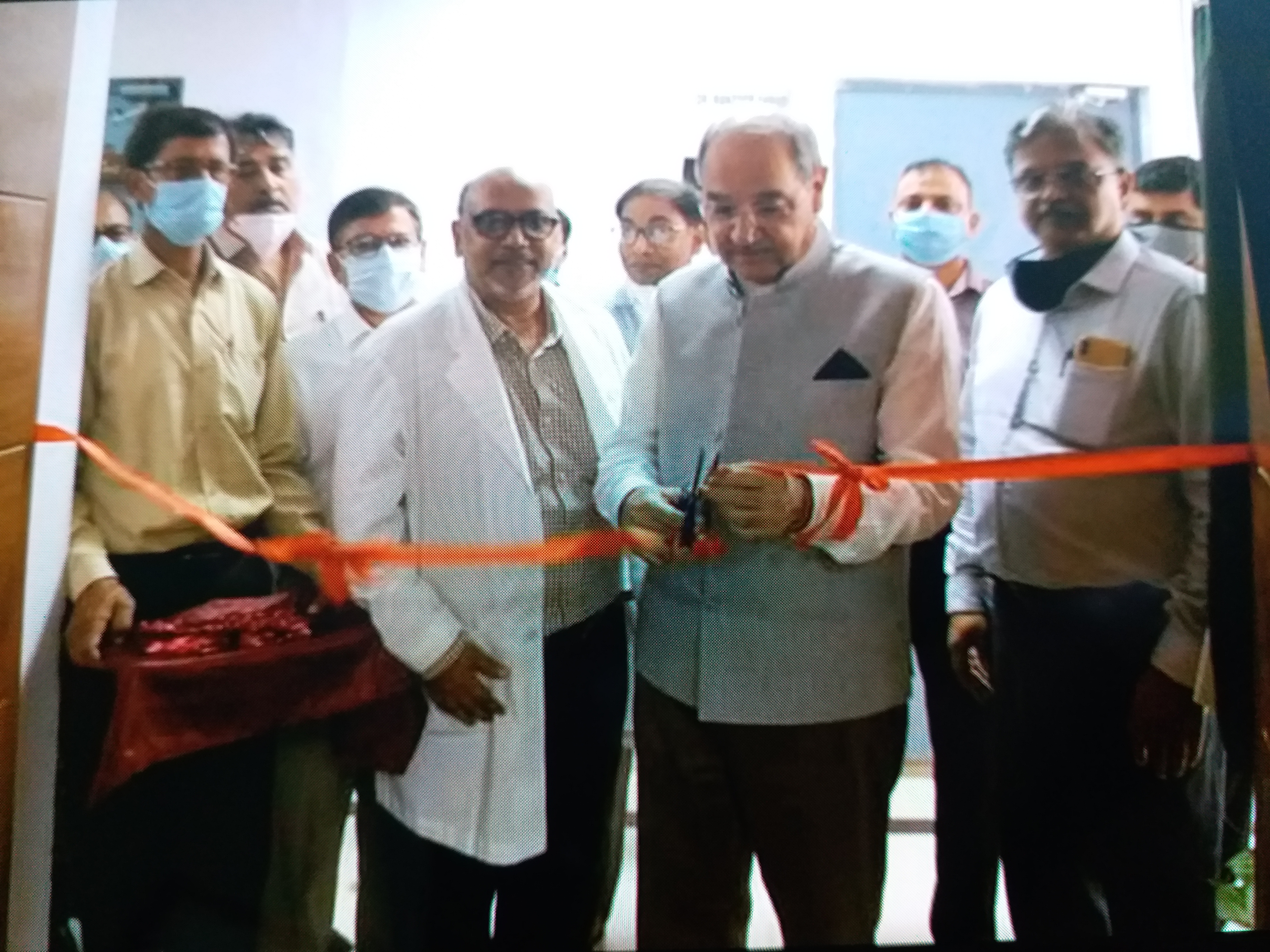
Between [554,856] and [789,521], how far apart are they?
38 cm

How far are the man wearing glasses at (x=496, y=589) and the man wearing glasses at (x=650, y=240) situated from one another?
0.03 meters

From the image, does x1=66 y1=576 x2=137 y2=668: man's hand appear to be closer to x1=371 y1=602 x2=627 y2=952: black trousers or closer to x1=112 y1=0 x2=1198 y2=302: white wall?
x1=371 y1=602 x2=627 y2=952: black trousers

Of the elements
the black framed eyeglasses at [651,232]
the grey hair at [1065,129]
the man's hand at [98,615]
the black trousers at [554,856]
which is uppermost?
the grey hair at [1065,129]

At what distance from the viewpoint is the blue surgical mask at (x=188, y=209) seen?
3.41ft

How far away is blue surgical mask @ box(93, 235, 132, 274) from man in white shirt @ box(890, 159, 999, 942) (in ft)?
2.36

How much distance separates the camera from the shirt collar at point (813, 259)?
3.29 ft

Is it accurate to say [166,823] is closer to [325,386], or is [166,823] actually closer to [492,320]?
[325,386]

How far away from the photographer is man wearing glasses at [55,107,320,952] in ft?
3.38

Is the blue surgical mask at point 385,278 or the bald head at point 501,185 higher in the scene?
the bald head at point 501,185

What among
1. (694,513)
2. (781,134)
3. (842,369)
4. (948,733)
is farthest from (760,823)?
(781,134)

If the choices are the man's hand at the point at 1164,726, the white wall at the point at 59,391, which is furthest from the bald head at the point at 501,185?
the man's hand at the point at 1164,726

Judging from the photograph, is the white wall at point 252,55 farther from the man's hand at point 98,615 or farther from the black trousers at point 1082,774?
the black trousers at point 1082,774

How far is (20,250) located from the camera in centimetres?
103

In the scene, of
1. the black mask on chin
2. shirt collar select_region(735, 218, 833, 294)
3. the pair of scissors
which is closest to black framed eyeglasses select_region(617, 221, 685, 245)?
shirt collar select_region(735, 218, 833, 294)
